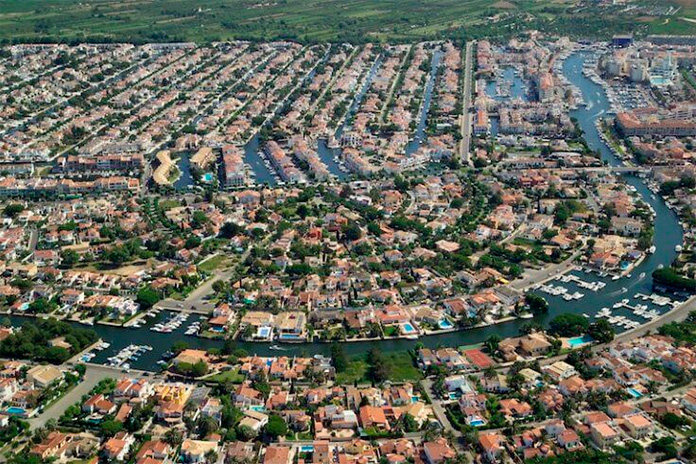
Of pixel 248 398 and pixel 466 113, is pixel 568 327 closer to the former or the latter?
pixel 248 398

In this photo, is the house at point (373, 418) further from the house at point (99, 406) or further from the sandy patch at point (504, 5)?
the sandy patch at point (504, 5)

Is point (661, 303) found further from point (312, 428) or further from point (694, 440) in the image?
point (312, 428)

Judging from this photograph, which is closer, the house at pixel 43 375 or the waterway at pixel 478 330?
the house at pixel 43 375

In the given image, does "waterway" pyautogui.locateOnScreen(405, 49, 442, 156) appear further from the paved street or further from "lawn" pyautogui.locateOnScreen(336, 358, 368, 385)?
the paved street

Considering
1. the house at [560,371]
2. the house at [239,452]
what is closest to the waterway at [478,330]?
the house at [560,371]

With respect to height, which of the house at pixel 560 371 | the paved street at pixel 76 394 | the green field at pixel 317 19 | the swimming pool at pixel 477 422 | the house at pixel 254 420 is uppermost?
the green field at pixel 317 19

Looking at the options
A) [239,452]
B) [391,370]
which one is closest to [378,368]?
[391,370]
